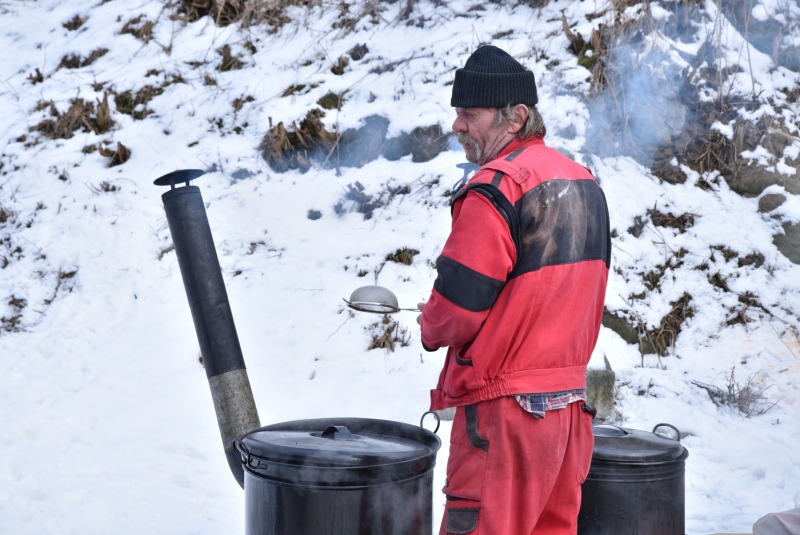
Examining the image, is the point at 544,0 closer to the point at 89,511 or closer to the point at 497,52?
the point at 497,52

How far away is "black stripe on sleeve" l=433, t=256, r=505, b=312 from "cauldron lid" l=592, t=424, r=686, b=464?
111cm

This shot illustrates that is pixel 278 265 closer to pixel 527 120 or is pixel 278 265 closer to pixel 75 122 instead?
pixel 75 122

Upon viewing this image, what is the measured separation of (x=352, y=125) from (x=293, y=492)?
541cm

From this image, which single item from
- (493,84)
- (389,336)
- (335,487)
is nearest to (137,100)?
(389,336)

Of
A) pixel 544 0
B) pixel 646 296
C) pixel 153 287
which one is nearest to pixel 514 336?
pixel 646 296

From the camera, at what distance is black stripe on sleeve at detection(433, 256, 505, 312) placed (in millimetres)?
2180

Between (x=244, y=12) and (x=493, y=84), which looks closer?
(x=493, y=84)

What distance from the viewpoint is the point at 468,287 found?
2186 millimetres

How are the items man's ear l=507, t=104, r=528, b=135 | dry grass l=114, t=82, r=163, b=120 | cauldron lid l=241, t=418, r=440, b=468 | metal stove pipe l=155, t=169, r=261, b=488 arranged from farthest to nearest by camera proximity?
dry grass l=114, t=82, r=163, b=120 < metal stove pipe l=155, t=169, r=261, b=488 < man's ear l=507, t=104, r=528, b=135 < cauldron lid l=241, t=418, r=440, b=468

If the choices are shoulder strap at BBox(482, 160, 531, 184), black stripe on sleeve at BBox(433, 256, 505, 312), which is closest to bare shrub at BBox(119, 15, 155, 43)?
shoulder strap at BBox(482, 160, 531, 184)

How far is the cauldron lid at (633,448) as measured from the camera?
115 inches

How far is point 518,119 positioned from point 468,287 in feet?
2.23

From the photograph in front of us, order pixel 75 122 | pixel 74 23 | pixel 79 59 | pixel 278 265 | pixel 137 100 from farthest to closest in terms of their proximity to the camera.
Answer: pixel 74 23 < pixel 79 59 < pixel 137 100 < pixel 75 122 < pixel 278 265

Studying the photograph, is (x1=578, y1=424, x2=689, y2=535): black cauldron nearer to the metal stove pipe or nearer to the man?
the man
